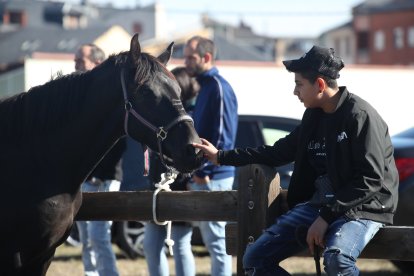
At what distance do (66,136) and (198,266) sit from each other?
15.6 ft

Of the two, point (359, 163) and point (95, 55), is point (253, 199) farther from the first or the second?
point (95, 55)

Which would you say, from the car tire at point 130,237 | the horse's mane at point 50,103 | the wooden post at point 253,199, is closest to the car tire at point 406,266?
the car tire at point 130,237

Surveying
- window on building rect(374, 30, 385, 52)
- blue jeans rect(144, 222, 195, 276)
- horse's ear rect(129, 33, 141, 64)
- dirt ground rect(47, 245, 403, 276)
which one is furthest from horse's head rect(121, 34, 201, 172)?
window on building rect(374, 30, 385, 52)

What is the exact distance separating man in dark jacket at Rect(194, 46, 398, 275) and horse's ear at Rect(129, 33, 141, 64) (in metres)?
0.62

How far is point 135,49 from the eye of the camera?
16.6ft

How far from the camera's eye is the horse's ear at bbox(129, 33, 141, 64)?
502cm

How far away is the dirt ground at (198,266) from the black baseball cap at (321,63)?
478cm

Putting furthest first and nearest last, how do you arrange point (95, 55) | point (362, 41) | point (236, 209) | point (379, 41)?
point (362, 41) < point (379, 41) < point (95, 55) < point (236, 209)

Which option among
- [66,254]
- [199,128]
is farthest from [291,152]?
[66,254]

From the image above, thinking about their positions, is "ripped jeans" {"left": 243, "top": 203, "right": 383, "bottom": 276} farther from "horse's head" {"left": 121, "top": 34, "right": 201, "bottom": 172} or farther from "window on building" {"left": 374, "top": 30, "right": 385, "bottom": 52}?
"window on building" {"left": 374, "top": 30, "right": 385, "bottom": 52}

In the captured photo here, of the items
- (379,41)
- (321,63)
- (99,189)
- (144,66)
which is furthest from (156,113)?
(379,41)

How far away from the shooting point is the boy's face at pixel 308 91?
4676 millimetres

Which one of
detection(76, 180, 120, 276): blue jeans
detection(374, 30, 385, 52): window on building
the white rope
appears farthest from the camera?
detection(374, 30, 385, 52): window on building

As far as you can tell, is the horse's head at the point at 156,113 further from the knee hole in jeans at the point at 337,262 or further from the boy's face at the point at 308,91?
the knee hole in jeans at the point at 337,262
